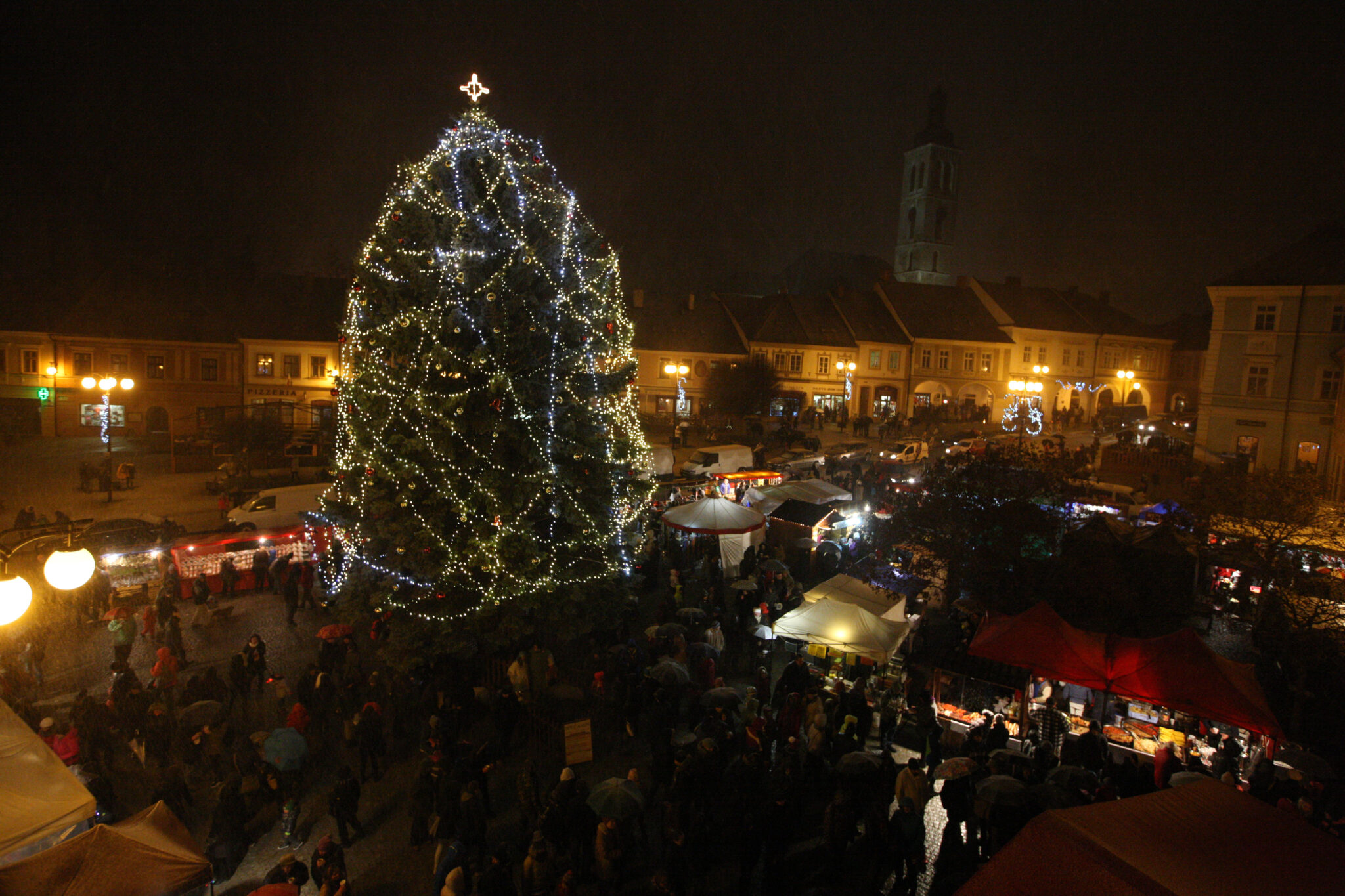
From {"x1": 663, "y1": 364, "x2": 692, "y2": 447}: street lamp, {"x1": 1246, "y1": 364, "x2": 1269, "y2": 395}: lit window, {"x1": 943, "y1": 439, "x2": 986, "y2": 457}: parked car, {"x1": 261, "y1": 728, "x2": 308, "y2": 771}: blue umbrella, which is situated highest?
{"x1": 1246, "y1": 364, "x2": 1269, "y2": 395}: lit window

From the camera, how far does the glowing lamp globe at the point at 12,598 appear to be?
190 inches

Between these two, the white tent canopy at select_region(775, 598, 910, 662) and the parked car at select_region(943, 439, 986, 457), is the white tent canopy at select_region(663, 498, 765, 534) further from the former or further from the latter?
the parked car at select_region(943, 439, 986, 457)

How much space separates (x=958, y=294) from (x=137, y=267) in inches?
2057

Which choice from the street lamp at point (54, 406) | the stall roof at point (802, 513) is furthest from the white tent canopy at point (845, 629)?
the street lamp at point (54, 406)

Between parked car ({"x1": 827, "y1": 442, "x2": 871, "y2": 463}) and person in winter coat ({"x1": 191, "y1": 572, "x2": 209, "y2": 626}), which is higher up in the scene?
parked car ({"x1": 827, "y1": 442, "x2": 871, "y2": 463})

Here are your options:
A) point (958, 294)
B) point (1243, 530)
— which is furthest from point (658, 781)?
point (958, 294)

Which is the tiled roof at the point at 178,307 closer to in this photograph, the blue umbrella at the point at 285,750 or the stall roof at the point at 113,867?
the blue umbrella at the point at 285,750

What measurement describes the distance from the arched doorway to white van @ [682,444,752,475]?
28.4m

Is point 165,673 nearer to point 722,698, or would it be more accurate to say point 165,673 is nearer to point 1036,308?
point 722,698

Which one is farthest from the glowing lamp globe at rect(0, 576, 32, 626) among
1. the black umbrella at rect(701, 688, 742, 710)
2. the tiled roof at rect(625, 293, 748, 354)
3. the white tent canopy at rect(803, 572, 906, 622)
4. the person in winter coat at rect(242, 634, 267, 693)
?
the tiled roof at rect(625, 293, 748, 354)

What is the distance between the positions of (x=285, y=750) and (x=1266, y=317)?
124ft

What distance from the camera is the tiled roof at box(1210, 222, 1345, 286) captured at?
28.7 meters

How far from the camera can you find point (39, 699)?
11.4 meters

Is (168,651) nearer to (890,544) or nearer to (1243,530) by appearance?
(890,544)
